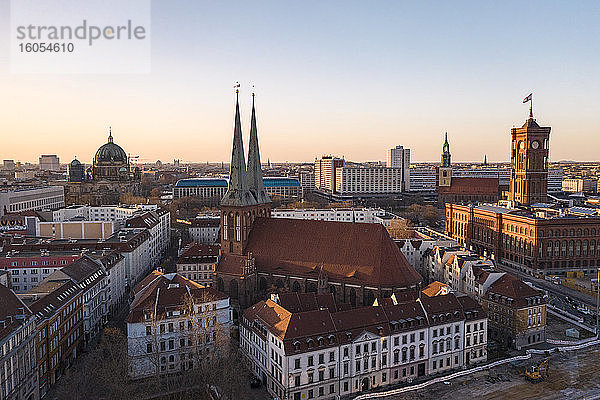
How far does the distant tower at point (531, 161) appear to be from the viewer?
132375mm

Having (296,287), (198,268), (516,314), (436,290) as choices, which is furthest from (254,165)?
(516,314)

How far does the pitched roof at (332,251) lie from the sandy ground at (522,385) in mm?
16743

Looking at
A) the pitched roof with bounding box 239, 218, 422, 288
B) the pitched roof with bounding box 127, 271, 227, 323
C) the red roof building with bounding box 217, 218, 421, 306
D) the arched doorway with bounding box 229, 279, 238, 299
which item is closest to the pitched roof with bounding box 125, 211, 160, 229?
the red roof building with bounding box 217, 218, 421, 306

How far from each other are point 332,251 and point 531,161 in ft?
260

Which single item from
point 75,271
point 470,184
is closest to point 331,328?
point 75,271

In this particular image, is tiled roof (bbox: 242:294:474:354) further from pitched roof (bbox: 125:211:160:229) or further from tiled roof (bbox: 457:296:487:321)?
pitched roof (bbox: 125:211:160:229)

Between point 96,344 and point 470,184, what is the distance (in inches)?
6314

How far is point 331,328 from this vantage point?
58.8 metres

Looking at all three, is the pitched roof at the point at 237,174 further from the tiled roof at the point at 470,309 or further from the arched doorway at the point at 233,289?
the tiled roof at the point at 470,309

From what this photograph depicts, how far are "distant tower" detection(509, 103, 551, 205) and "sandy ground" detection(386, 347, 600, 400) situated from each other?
247ft

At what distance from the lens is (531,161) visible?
133 meters

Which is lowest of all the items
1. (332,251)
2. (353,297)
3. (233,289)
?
(233,289)

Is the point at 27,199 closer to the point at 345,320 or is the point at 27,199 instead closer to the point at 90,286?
the point at 90,286

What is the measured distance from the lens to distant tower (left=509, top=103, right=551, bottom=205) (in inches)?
5212
